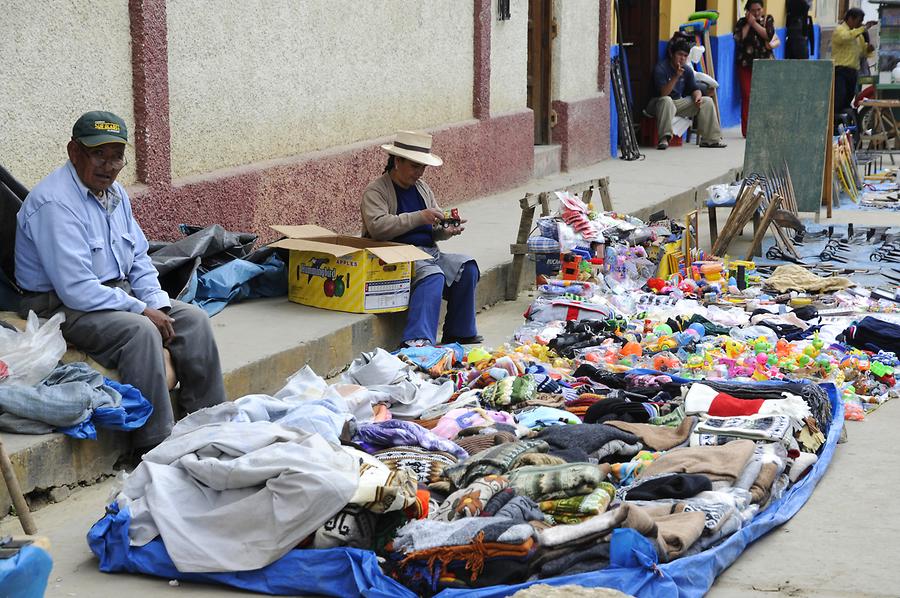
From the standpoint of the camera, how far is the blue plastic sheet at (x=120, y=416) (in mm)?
5113

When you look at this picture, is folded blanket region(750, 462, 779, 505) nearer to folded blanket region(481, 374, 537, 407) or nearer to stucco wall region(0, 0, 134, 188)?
folded blanket region(481, 374, 537, 407)

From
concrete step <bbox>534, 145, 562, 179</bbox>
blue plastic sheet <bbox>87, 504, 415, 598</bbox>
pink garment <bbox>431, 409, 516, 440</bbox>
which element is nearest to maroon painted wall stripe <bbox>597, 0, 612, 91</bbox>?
concrete step <bbox>534, 145, 562, 179</bbox>

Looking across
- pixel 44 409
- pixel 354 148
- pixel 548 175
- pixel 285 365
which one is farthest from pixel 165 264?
pixel 548 175

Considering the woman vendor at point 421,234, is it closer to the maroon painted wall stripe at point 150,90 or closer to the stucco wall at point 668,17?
the maroon painted wall stripe at point 150,90

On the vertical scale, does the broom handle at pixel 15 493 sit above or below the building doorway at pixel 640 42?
below

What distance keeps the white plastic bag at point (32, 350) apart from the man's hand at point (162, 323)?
44cm

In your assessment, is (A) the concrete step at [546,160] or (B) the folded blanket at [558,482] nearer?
(B) the folded blanket at [558,482]

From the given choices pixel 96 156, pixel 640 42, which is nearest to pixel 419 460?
pixel 96 156

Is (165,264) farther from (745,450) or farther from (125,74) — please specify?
(745,450)

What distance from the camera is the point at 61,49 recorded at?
6.89 metres

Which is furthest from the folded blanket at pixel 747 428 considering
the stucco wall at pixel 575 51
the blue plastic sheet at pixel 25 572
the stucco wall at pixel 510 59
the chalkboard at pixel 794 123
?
the stucco wall at pixel 575 51

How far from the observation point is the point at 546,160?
14.0m

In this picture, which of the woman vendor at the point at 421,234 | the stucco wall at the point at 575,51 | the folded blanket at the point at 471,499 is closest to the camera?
the folded blanket at the point at 471,499

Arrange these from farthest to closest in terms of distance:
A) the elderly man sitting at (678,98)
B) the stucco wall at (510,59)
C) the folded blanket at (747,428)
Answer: the elderly man sitting at (678,98) → the stucco wall at (510,59) → the folded blanket at (747,428)
